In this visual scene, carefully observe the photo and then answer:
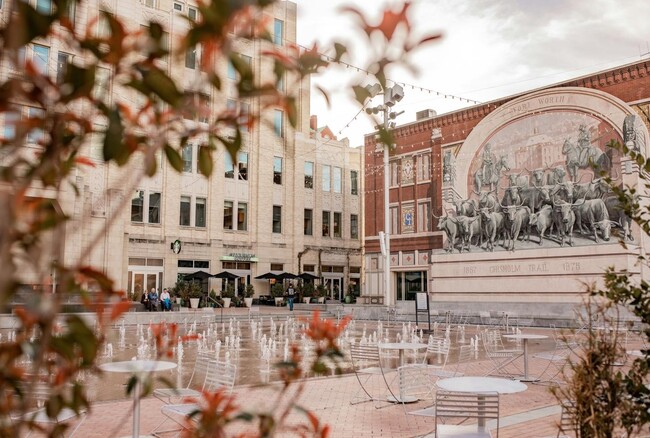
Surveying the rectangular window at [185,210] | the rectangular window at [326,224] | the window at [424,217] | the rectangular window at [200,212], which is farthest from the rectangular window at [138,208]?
the window at [424,217]

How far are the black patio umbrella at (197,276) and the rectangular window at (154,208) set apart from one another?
388 centimetres

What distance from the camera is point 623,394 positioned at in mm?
3697

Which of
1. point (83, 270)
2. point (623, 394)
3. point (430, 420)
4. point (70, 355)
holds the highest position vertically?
point (83, 270)

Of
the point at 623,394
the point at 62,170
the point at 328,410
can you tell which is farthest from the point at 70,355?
the point at 328,410

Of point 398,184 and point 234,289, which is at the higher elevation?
point 398,184

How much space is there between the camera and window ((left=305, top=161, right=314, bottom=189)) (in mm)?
46281

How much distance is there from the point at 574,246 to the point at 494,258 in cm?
462

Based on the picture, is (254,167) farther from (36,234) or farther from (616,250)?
(36,234)

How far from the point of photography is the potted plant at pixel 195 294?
116ft

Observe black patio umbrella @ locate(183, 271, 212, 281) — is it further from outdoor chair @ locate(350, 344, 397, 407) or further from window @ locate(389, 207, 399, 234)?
outdoor chair @ locate(350, 344, 397, 407)

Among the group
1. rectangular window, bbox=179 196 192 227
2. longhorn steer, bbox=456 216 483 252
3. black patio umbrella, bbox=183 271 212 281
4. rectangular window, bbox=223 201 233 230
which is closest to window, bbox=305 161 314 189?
rectangular window, bbox=223 201 233 230

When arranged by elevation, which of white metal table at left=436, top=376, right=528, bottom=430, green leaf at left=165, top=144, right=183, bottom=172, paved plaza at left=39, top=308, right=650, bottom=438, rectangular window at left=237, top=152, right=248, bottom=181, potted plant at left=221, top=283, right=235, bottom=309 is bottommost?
paved plaza at left=39, top=308, right=650, bottom=438

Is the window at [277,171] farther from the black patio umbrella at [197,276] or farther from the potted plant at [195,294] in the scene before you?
the potted plant at [195,294]

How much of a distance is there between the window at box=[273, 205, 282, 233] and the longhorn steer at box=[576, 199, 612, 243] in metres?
21.8
